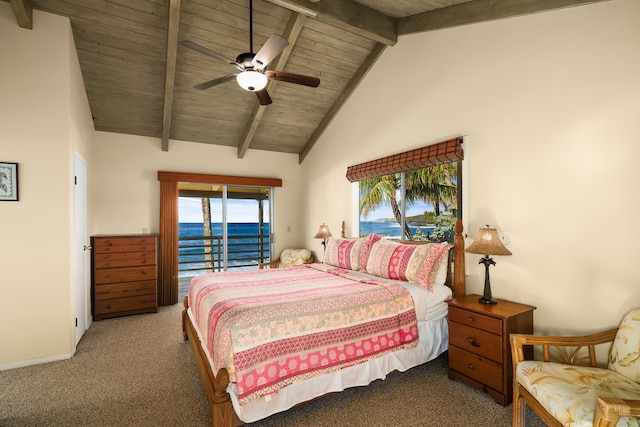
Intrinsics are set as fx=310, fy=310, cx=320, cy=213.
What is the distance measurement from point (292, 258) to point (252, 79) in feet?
11.3

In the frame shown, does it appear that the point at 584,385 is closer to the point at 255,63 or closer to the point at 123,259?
the point at 255,63

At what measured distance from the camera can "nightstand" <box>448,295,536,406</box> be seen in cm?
222

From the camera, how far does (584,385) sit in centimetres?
162

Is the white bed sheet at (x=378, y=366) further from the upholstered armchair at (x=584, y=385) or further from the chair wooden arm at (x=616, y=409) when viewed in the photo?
the chair wooden arm at (x=616, y=409)

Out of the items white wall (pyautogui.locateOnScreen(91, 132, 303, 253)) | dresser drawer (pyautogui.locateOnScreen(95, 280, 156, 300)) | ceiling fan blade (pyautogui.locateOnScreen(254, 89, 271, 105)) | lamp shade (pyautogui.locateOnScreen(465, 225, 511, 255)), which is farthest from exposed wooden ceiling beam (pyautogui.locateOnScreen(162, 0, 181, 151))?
lamp shade (pyautogui.locateOnScreen(465, 225, 511, 255))

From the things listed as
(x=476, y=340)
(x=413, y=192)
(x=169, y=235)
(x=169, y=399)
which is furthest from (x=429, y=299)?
(x=169, y=235)

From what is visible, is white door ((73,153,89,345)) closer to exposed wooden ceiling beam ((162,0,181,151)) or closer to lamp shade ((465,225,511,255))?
exposed wooden ceiling beam ((162,0,181,151))

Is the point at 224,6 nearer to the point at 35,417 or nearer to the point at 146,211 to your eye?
the point at 146,211

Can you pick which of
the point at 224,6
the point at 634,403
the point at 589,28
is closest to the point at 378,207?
the point at 589,28

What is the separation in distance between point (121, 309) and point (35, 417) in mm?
2270

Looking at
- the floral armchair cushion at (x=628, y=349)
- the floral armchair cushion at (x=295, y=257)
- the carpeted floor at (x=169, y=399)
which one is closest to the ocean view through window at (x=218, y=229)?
the floral armchair cushion at (x=295, y=257)

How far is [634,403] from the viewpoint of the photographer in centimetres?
125

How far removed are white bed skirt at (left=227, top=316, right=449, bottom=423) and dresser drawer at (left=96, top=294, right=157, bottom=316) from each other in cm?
316

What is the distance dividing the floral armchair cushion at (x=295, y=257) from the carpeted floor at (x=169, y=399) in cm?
257
